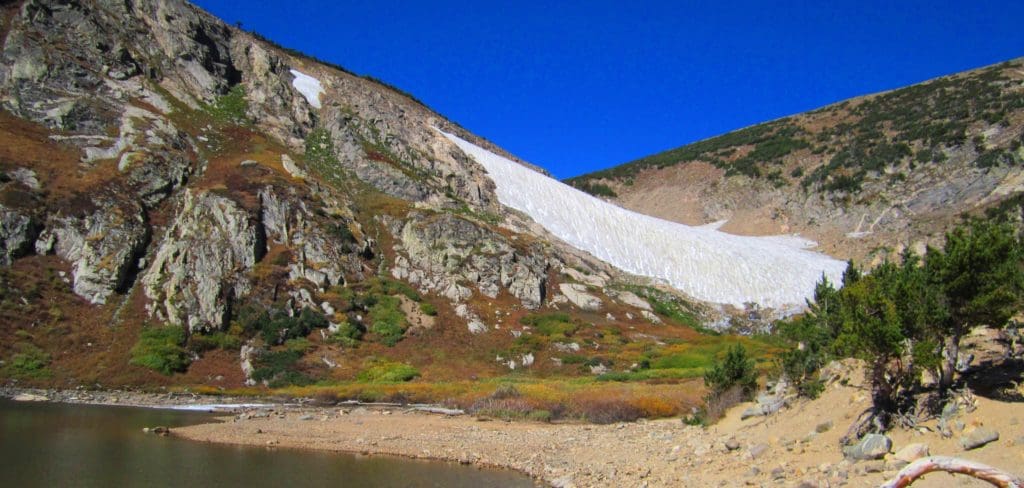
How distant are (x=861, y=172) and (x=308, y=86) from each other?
70189 millimetres

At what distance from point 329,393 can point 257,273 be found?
1341 centimetres

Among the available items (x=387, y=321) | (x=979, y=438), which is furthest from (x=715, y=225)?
(x=979, y=438)

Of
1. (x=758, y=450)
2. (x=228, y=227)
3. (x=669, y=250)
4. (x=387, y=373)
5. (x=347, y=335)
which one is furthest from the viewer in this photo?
(x=669, y=250)

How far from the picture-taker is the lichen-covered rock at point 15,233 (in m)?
35.9

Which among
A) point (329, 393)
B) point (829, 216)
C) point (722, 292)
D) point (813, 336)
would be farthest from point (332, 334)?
point (829, 216)

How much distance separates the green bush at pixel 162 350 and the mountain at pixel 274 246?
117mm

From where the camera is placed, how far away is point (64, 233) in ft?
126

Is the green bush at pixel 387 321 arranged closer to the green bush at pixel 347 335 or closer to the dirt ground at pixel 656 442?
the green bush at pixel 347 335

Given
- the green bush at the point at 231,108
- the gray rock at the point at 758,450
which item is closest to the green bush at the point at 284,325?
the green bush at the point at 231,108

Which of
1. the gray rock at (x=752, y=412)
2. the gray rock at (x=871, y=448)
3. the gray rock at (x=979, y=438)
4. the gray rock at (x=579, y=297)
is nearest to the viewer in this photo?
the gray rock at (x=979, y=438)

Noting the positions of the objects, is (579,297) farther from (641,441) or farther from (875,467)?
(875,467)

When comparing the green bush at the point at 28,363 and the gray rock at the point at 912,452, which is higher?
the green bush at the point at 28,363

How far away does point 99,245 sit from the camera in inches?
1518

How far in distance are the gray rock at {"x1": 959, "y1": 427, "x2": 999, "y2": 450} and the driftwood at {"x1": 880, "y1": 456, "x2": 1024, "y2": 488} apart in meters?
6.15
